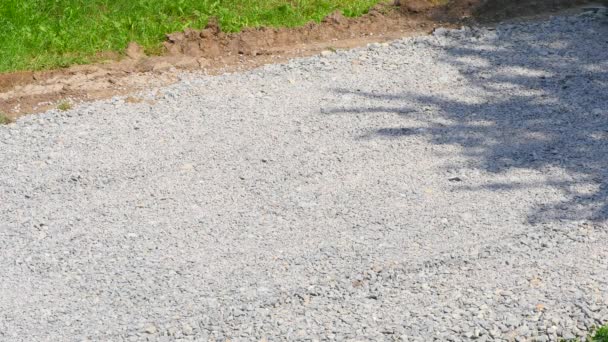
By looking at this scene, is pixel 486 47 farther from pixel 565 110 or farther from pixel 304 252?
pixel 304 252

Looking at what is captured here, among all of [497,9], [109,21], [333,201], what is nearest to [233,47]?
[109,21]

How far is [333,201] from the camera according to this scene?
5.06 m

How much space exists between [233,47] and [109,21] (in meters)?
1.04

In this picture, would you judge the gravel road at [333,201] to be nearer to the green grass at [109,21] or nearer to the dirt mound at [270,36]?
the dirt mound at [270,36]

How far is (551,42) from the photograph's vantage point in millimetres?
6711

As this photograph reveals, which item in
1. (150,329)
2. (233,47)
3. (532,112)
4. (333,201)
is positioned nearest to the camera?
(150,329)

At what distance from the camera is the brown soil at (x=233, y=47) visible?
638cm

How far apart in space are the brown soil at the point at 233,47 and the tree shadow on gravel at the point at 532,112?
1.69ft

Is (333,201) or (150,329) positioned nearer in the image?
(150,329)

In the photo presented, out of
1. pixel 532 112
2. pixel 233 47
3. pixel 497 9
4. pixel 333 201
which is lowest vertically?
pixel 333 201

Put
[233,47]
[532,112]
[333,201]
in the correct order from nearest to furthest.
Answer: [333,201]
[532,112]
[233,47]

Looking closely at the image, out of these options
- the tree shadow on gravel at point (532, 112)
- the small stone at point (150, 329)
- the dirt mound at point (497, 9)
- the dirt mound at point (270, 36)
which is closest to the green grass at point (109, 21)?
the dirt mound at point (270, 36)

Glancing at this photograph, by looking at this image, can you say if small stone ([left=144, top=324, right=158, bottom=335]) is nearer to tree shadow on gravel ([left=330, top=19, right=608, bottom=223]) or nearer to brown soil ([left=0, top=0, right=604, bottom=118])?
tree shadow on gravel ([left=330, top=19, right=608, bottom=223])

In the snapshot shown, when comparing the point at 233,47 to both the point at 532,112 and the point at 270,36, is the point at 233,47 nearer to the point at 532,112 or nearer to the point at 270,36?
the point at 270,36
